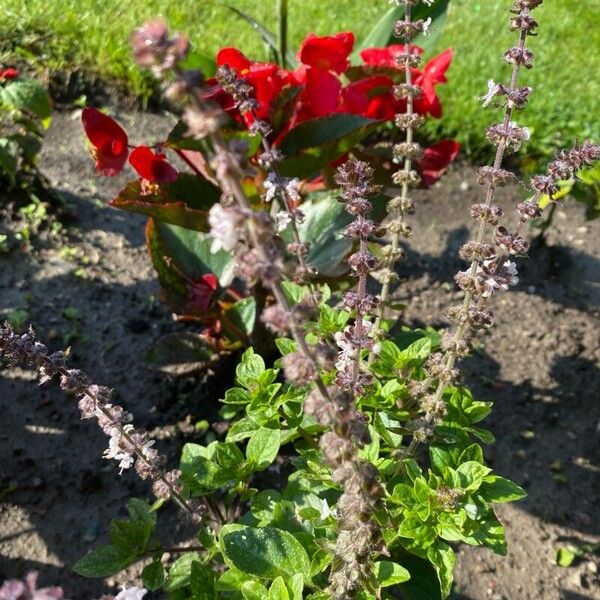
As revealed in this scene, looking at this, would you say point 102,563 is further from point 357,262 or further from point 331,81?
point 331,81

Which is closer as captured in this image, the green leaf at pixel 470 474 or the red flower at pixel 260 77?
the green leaf at pixel 470 474

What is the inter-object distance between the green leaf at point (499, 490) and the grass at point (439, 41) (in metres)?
1.85

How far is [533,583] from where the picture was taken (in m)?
1.67

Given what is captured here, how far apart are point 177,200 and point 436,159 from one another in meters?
0.76

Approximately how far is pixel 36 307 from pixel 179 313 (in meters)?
0.56

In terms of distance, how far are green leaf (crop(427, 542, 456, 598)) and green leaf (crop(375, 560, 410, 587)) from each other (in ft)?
0.19

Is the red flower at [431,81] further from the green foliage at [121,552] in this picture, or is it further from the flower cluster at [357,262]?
the green foliage at [121,552]

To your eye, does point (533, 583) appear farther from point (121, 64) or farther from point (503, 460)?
point (121, 64)

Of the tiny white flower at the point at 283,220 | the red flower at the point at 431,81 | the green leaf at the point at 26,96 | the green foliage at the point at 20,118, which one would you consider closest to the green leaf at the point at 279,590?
the tiny white flower at the point at 283,220

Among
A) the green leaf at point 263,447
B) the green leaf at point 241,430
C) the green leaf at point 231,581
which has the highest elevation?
the green leaf at point 263,447

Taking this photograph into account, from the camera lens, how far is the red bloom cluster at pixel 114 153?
5.43 feet

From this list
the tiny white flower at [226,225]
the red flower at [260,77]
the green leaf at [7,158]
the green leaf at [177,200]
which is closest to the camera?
the tiny white flower at [226,225]

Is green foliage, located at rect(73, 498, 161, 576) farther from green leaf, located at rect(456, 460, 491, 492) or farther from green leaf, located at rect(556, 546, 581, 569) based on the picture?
green leaf, located at rect(556, 546, 581, 569)

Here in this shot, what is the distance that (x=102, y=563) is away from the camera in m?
1.28
